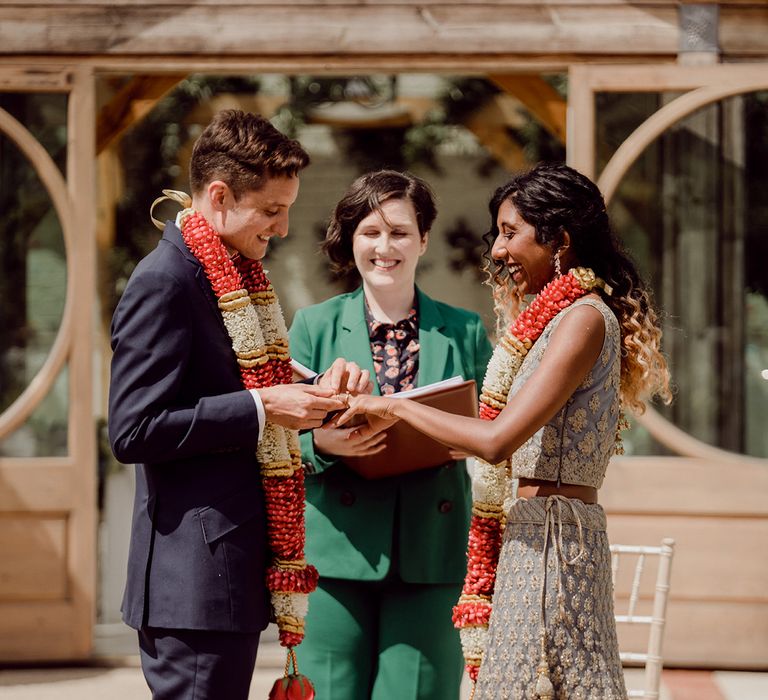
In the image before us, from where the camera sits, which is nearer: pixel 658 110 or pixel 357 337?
pixel 357 337

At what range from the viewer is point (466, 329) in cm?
327

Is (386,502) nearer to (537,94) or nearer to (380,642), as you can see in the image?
(380,642)

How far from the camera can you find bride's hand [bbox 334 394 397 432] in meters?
2.66

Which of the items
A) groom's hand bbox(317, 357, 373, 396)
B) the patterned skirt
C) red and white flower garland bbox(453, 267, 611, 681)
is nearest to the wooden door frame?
red and white flower garland bbox(453, 267, 611, 681)

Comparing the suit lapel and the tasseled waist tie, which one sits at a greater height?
the suit lapel

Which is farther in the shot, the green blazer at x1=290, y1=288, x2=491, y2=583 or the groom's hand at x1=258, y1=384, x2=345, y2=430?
the green blazer at x1=290, y1=288, x2=491, y2=583

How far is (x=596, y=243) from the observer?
8.59 feet

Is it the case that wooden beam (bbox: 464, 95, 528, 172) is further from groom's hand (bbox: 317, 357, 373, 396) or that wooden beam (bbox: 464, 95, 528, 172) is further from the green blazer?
groom's hand (bbox: 317, 357, 373, 396)

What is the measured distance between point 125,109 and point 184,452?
3.43 m

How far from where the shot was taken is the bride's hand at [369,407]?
266 centimetres

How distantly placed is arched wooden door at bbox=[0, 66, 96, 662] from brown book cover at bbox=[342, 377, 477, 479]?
93.1 inches

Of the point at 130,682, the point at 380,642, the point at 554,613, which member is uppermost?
the point at 554,613

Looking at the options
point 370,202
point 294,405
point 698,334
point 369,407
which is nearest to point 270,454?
point 294,405

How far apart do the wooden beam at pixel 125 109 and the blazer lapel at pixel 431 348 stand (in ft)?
8.75
